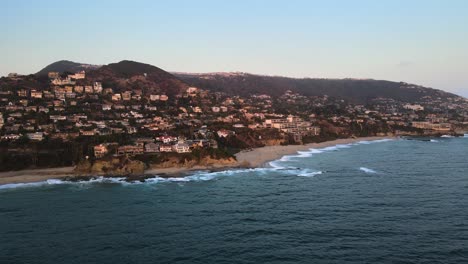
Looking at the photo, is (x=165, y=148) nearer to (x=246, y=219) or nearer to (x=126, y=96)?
(x=246, y=219)

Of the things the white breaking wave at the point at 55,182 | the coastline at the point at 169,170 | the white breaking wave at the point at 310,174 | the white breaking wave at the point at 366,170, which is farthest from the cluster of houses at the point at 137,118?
the white breaking wave at the point at 366,170

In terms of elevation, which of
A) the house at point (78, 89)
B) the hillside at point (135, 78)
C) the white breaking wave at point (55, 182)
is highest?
the hillside at point (135, 78)

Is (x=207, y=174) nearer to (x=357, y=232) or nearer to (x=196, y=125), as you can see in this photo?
(x=357, y=232)

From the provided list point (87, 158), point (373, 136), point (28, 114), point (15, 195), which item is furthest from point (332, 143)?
point (15, 195)

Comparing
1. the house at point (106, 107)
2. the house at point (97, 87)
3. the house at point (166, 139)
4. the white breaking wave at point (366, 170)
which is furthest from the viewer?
the house at point (97, 87)

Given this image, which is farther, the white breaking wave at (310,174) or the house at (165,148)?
the house at (165,148)

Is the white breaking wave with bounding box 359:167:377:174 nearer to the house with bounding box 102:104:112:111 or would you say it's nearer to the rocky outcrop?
the rocky outcrop

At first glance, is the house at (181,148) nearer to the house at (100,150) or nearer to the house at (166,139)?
the house at (166,139)
